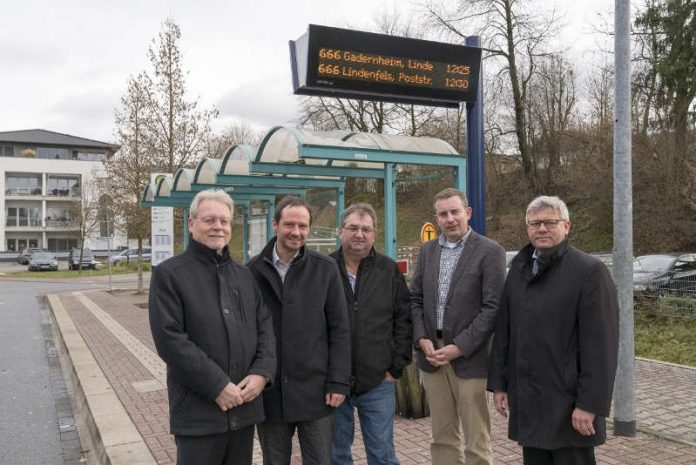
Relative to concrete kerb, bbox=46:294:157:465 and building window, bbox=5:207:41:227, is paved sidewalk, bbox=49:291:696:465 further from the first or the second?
building window, bbox=5:207:41:227

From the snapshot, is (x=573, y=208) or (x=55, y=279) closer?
(x=573, y=208)

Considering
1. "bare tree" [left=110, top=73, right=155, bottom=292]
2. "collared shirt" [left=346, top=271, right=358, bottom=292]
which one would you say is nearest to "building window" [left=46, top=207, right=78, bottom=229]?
"bare tree" [left=110, top=73, right=155, bottom=292]

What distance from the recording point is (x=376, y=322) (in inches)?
128

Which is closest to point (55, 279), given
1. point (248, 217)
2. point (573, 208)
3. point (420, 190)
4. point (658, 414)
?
point (420, 190)

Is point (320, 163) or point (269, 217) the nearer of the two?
point (320, 163)

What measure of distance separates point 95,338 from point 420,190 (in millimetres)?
15884

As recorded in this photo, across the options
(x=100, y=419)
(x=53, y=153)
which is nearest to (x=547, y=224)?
(x=100, y=419)

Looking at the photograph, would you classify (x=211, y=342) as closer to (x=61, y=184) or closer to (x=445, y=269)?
(x=445, y=269)

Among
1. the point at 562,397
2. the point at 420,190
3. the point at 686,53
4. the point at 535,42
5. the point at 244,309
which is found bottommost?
the point at 562,397

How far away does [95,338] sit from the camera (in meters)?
10.5

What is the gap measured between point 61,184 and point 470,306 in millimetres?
67993

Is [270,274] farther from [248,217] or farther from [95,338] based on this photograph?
[248,217]

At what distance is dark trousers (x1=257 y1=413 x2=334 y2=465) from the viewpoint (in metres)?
2.98

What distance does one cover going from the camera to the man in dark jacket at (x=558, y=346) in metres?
2.71
